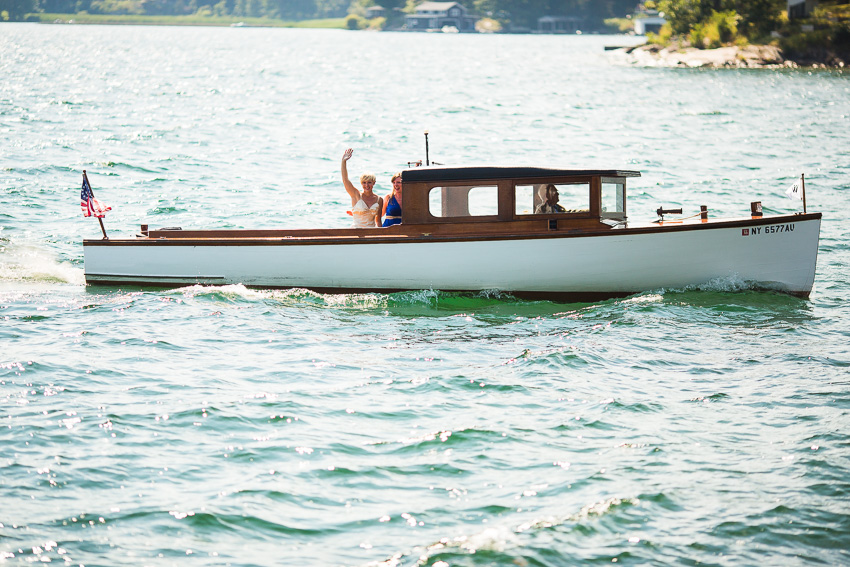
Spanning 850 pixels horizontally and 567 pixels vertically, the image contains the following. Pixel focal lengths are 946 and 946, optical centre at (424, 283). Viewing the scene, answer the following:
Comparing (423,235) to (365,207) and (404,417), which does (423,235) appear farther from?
(404,417)

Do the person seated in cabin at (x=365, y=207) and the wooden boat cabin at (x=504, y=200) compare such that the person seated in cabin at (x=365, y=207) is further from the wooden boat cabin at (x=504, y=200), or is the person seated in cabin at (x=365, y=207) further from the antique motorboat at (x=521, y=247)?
the wooden boat cabin at (x=504, y=200)

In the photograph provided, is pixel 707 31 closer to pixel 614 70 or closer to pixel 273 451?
pixel 614 70

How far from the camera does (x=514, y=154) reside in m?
35.8

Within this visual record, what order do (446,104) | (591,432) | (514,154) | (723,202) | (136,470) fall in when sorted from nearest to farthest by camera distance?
1. (136,470)
2. (591,432)
3. (723,202)
4. (514,154)
5. (446,104)

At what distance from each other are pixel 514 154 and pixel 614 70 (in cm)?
5104

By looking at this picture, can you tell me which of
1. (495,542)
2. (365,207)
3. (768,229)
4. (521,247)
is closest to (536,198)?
(521,247)

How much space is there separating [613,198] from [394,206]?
369cm

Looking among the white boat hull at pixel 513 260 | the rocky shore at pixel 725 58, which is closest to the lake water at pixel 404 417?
the white boat hull at pixel 513 260

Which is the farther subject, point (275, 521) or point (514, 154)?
point (514, 154)

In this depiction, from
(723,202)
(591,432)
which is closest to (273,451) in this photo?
(591,432)

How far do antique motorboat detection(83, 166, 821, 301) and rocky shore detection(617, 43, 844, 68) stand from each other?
6505cm

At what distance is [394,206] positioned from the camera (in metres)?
16.2

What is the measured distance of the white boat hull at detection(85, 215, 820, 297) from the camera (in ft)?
51.3

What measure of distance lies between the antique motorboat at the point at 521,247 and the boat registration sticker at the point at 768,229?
16 millimetres
